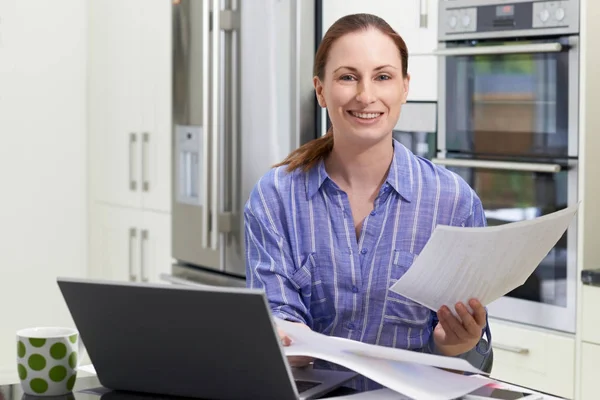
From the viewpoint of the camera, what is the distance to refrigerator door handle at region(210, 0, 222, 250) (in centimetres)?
331

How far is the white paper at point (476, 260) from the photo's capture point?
125 centimetres

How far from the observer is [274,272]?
1626 millimetres

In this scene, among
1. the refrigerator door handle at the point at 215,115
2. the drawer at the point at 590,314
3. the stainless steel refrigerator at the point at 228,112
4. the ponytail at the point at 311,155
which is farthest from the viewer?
the refrigerator door handle at the point at 215,115

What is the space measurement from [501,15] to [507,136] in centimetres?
32

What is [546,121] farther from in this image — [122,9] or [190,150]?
[122,9]

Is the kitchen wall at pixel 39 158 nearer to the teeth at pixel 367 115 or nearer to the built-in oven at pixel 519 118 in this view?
the built-in oven at pixel 519 118

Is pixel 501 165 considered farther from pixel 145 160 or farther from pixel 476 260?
pixel 145 160

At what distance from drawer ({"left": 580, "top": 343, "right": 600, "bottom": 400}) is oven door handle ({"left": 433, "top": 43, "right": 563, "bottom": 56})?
29.2 inches

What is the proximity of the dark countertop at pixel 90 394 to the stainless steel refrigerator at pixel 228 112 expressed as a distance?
1806 mm

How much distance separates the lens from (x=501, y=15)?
258 cm

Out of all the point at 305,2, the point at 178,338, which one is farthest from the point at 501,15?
the point at 178,338

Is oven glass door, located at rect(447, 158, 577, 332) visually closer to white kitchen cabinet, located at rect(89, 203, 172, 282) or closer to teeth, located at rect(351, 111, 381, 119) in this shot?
teeth, located at rect(351, 111, 381, 119)

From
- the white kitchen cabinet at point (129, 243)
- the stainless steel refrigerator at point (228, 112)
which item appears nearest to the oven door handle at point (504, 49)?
the stainless steel refrigerator at point (228, 112)

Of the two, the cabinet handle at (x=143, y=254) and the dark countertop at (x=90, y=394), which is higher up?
the dark countertop at (x=90, y=394)
